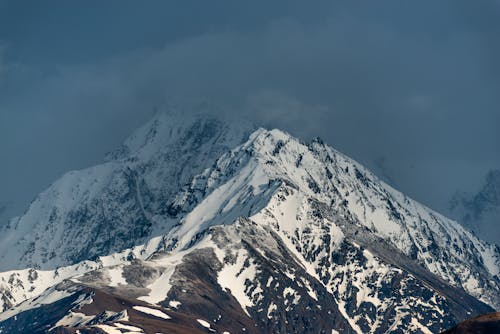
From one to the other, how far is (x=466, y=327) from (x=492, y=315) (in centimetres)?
400

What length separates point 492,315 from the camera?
637 feet

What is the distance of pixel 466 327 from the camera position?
632 ft
